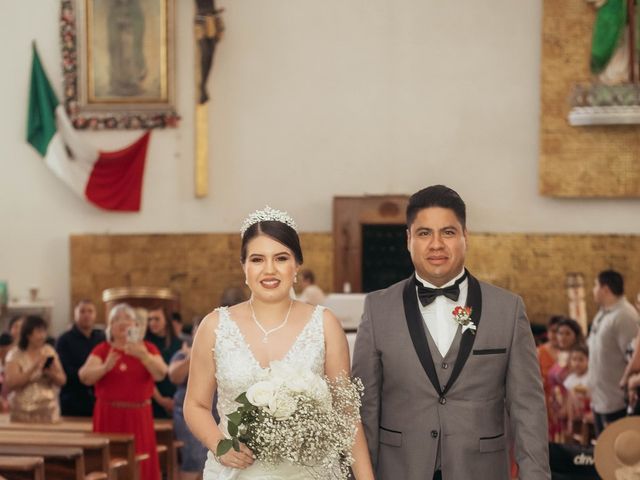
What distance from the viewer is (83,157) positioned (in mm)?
14625

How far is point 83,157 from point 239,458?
37.2 ft

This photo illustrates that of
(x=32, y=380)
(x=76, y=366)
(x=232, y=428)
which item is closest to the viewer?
(x=232, y=428)

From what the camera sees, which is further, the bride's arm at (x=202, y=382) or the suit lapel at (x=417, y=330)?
the suit lapel at (x=417, y=330)

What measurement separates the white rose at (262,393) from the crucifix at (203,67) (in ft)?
35.8

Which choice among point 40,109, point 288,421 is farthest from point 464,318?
point 40,109

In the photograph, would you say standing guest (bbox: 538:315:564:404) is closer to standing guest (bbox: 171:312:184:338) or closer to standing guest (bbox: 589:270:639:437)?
standing guest (bbox: 589:270:639:437)

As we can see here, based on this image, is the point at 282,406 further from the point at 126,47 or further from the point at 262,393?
the point at 126,47

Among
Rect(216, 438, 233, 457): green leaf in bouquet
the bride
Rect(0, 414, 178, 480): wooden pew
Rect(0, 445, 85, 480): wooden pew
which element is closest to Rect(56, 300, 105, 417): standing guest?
Rect(0, 414, 178, 480): wooden pew

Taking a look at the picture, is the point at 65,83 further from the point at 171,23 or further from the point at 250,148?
the point at 250,148

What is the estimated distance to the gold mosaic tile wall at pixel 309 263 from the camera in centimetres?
1389

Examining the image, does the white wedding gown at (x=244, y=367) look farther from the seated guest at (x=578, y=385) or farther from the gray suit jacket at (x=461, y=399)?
the seated guest at (x=578, y=385)

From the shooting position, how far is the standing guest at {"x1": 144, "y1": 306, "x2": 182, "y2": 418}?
9.67 metres

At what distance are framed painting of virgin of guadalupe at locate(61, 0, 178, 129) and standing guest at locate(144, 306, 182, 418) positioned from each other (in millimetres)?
3920

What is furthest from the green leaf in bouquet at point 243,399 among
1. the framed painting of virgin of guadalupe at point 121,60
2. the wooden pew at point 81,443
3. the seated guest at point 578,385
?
the framed painting of virgin of guadalupe at point 121,60
